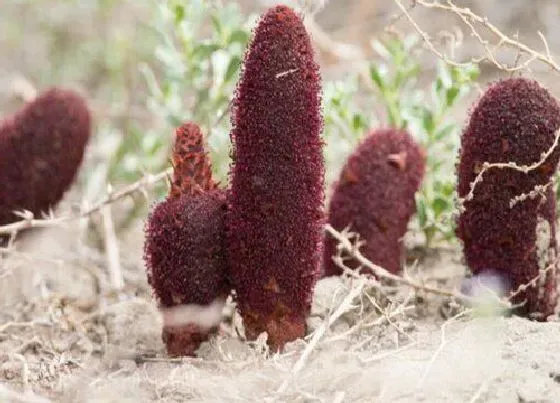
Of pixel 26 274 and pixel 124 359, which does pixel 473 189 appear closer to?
pixel 124 359

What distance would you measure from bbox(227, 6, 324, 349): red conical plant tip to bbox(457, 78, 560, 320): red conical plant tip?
362 mm

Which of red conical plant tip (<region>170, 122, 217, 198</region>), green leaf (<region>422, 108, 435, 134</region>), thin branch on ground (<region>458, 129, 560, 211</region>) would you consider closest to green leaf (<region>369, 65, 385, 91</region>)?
green leaf (<region>422, 108, 435, 134</region>)

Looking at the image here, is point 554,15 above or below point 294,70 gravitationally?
above

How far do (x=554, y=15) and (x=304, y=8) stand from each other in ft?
8.61

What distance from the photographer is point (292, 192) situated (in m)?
2.08

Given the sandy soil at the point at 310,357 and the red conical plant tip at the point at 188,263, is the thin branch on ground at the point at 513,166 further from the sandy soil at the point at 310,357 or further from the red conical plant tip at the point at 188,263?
the red conical plant tip at the point at 188,263

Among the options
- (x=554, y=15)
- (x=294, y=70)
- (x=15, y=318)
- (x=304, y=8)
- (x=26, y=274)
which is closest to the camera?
(x=294, y=70)

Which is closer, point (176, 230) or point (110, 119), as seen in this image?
point (176, 230)

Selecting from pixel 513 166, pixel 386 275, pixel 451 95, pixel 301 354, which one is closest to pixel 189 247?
pixel 301 354

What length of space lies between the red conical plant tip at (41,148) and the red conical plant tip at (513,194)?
3.44 feet

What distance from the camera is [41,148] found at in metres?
2.73

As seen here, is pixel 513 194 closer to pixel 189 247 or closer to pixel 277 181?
pixel 277 181

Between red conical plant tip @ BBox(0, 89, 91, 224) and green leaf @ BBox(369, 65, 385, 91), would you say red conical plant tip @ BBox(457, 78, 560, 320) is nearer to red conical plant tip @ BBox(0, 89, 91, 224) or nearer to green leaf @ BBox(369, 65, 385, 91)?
green leaf @ BBox(369, 65, 385, 91)

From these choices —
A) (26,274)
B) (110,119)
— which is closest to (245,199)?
(26,274)
